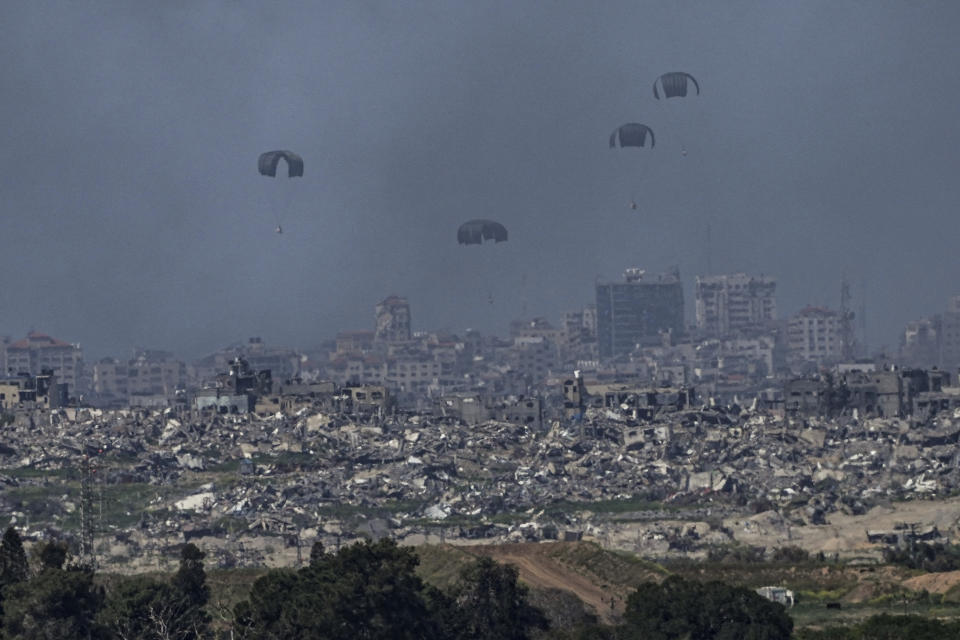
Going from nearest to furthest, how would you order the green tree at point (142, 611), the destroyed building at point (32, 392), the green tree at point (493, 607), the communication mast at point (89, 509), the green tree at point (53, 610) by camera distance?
the green tree at point (53, 610)
the green tree at point (142, 611)
the green tree at point (493, 607)
the communication mast at point (89, 509)
the destroyed building at point (32, 392)

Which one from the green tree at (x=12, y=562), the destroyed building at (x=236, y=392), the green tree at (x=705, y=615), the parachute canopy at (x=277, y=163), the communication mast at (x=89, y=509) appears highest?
the parachute canopy at (x=277, y=163)

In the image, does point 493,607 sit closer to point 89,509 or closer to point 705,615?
point 705,615

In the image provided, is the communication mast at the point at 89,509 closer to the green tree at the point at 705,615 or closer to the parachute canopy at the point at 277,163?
the green tree at the point at 705,615

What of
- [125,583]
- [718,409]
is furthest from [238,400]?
[125,583]

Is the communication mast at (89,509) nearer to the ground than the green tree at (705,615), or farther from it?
farther from it

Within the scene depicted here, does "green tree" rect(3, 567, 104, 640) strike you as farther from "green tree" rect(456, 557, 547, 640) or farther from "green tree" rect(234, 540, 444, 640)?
"green tree" rect(456, 557, 547, 640)

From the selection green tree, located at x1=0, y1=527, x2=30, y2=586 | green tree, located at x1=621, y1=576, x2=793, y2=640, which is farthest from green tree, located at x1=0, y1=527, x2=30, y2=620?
green tree, located at x1=621, y1=576, x2=793, y2=640

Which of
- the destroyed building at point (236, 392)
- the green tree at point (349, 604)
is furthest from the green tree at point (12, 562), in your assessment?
the destroyed building at point (236, 392)
